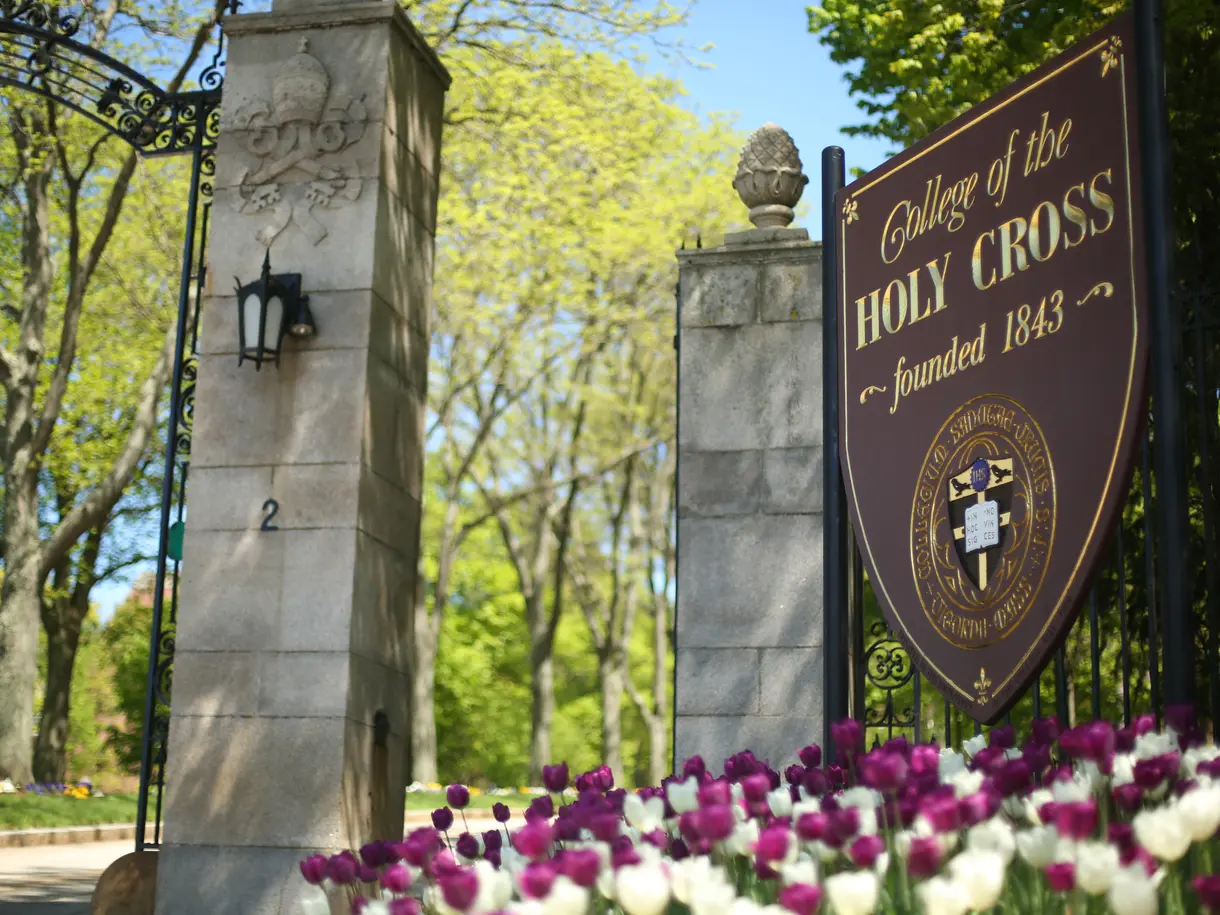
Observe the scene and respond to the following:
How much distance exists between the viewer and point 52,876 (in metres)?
13.2

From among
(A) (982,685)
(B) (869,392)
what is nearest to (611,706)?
(B) (869,392)

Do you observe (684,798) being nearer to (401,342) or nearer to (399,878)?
(399,878)

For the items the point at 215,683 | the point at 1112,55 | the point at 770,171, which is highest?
the point at 770,171

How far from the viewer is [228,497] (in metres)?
8.43

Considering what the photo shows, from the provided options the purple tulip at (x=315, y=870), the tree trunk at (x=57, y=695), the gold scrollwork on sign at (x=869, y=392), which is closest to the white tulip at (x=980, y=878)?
the purple tulip at (x=315, y=870)

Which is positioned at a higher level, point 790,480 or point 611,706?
point 790,480

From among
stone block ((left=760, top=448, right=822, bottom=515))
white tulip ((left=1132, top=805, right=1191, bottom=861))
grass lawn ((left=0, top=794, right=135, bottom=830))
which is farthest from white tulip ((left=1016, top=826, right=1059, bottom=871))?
grass lawn ((left=0, top=794, right=135, bottom=830))

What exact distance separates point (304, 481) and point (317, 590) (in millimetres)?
652

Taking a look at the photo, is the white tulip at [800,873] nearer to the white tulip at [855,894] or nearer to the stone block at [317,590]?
the white tulip at [855,894]

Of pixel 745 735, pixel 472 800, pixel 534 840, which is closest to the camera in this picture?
pixel 534 840

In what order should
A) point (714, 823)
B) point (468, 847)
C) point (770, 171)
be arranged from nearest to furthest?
1. point (714, 823)
2. point (468, 847)
3. point (770, 171)

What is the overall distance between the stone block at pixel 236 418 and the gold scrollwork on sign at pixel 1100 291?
208 inches

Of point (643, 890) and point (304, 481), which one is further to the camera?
point (304, 481)

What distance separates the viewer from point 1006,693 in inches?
183
